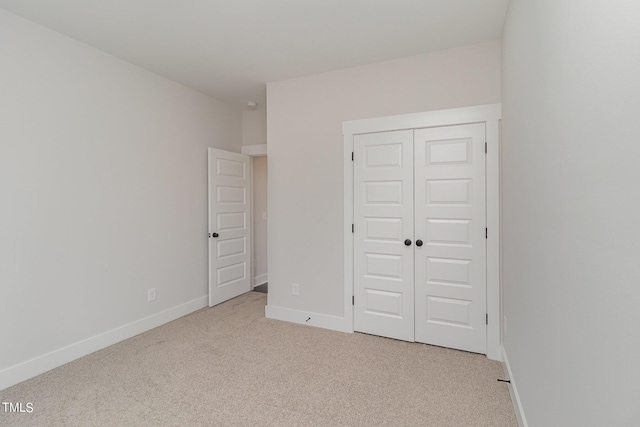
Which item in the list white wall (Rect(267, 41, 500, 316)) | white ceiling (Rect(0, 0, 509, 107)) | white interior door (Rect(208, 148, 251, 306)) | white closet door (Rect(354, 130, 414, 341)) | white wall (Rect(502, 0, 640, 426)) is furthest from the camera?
white interior door (Rect(208, 148, 251, 306))

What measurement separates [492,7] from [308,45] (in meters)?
1.45

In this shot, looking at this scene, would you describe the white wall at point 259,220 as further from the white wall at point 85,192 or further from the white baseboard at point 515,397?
the white baseboard at point 515,397

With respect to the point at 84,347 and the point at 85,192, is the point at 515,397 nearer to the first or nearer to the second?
the point at 84,347

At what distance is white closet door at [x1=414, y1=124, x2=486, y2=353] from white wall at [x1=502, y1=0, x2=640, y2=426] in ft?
3.08

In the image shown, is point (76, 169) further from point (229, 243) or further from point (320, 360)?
point (320, 360)

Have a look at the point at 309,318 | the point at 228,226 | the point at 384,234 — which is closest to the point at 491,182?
the point at 384,234

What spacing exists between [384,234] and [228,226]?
7.29 feet

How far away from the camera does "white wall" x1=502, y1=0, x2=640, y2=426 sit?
0.72m

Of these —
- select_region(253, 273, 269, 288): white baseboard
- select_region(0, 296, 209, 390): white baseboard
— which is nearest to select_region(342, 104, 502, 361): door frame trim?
select_region(0, 296, 209, 390): white baseboard

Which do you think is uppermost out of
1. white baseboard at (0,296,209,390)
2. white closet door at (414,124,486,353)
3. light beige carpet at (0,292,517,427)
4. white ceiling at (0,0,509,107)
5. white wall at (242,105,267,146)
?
white ceiling at (0,0,509,107)

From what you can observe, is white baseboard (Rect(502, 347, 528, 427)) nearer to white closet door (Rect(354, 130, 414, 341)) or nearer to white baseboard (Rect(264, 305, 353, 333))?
white closet door (Rect(354, 130, 414, 341))

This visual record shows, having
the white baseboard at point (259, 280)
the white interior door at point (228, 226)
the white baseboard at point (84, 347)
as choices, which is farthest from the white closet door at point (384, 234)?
the white baseboard at point (259, 280)

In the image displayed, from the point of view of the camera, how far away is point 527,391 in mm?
1685

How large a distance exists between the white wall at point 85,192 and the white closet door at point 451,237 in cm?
271
